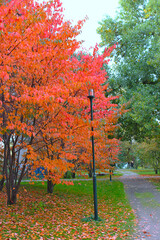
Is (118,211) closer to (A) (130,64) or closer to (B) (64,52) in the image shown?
(B) (64,52)

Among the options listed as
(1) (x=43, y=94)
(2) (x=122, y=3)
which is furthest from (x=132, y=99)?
(1) (x=43, y=94)

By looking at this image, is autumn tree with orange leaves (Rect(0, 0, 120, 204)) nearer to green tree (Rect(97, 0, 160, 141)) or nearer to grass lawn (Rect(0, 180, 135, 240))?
grass lawn (Rect(0, 180, 135, 240))

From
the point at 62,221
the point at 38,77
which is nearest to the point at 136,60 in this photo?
the point at 38,77

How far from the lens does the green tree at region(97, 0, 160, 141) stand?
16375 mm

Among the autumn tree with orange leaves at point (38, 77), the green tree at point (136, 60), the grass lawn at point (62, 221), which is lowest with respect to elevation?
the grass lawn at point (62, 221)

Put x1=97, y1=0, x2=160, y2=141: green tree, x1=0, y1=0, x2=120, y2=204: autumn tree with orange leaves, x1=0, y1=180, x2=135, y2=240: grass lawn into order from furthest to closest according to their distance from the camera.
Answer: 1. x1=97, y1=0, x2=160, y2=141: green tree
2. x1=0, y1=180, x2=135, y2=240: grass lawn
3. x1=0, y1=0, x2=120, y2=204: autumn tree with orange leaves

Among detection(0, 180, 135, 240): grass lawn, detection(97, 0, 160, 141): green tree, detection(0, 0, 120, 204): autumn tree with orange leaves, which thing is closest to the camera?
detection(0, 0, 120, 204): autumn tree with orange leaves

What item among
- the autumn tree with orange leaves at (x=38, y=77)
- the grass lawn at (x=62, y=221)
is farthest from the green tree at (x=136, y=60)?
the autumn tree with orange leaves at (x=38, y=77)

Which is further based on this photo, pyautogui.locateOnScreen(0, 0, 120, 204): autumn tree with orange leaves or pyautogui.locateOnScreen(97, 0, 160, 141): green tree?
pyautogui.locateOnScreen(97, 0, 160, 141): green tree

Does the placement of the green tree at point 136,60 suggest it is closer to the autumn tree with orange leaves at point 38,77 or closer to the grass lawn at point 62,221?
the grass lawn at point 62,221

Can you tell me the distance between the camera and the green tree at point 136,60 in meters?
16.4

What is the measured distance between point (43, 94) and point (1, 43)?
65.0 inches

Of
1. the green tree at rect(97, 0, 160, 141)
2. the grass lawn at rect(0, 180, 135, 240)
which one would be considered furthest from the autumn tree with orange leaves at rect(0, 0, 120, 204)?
the green tree at rect(97, 0, 160, 141)

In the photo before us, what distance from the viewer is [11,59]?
549 centimetres
